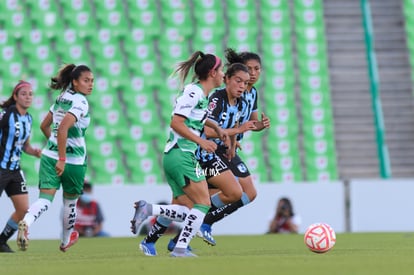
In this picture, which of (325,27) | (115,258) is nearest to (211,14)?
(325,27)

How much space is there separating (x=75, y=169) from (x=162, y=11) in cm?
1131

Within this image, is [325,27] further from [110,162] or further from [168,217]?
[168,217]

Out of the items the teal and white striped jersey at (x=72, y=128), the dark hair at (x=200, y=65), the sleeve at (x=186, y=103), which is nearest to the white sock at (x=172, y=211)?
the sleeve at (x=186, y=103)

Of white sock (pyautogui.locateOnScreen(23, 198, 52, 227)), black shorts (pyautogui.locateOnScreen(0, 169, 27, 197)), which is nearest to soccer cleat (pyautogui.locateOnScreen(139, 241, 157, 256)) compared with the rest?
white sock (pyautogui.locateOnScreen(23, 198, 52, 227))

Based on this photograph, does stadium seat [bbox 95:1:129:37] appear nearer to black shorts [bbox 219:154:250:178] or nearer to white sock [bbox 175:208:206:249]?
black shorts [bbox 219:154:250:178]

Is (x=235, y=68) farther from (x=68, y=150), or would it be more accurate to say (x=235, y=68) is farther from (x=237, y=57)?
(x=68, y=150)

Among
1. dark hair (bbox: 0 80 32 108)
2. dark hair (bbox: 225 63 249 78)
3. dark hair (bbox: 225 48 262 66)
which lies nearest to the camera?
dark hair (bbox: 225 63 249 78)

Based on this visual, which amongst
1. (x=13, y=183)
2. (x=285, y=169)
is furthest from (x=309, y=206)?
(x=13, y=183)

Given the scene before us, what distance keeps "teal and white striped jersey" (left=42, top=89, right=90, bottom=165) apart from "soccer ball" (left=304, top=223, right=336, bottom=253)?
8.46ft

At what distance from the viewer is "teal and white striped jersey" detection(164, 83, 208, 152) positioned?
9.56 metres

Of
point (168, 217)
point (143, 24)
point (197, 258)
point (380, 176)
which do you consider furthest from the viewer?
point (143, 24)

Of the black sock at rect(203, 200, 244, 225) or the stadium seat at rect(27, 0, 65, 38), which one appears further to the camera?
the stadium seat at rect(27, 0, 65, 38)

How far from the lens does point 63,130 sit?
1065cm

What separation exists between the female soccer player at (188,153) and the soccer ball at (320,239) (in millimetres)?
1237
